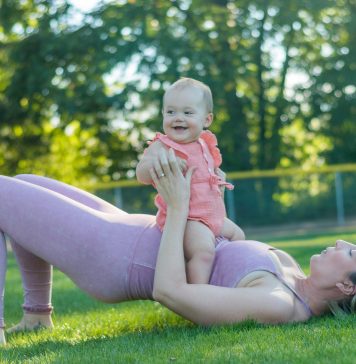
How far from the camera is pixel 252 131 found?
78.4 feet

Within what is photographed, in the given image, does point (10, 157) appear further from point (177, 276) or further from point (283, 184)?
point (177, 276)

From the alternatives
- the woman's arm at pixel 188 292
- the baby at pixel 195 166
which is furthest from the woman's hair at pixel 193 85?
the woman's arm at pixel 188 292

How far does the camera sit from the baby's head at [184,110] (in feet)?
13.5

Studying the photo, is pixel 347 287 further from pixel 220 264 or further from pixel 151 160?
pixel 151 160

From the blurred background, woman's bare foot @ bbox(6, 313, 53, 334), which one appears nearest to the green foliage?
the blurred background

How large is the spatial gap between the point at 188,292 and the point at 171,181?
0.54 m

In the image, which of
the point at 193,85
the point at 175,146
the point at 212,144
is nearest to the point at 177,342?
the point at 175,146

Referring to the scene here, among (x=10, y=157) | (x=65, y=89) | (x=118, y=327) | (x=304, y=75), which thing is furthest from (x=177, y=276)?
(x=10, y=157)

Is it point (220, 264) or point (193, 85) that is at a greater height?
point (193, 85)

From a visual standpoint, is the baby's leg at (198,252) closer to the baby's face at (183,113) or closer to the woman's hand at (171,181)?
the woman's hand at (171,181)

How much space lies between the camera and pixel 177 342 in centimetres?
373

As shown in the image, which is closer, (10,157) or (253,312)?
(253,312)

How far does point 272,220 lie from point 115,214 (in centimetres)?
1489

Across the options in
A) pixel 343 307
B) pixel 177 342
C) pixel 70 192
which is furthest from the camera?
pixel 70 192
